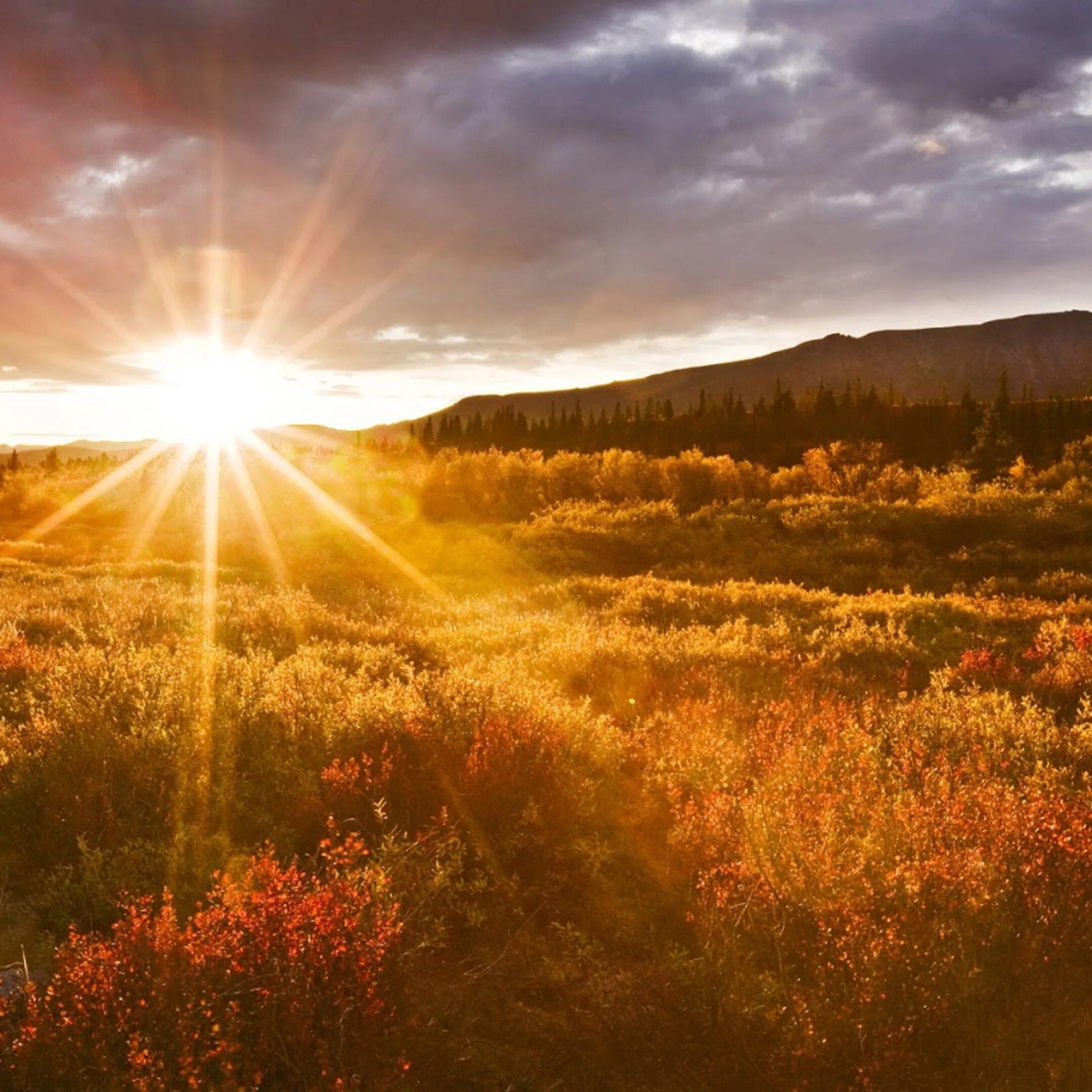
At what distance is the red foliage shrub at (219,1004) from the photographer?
119 inches

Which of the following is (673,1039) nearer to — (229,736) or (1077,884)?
(1077,884)

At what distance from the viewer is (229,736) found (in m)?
6.26

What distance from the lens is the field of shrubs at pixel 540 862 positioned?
338 centimetres

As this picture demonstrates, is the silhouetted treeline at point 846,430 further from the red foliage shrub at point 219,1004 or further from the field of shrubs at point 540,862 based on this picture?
the red foliage shrub at point 219,1004

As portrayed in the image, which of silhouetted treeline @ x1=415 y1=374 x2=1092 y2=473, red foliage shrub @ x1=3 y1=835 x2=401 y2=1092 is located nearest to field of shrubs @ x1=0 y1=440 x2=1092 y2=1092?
red foliage shrub @ x1=3 y1=835 x2=401 y2=1092

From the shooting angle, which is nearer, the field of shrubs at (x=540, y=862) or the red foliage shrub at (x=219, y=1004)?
the red foliage shrub at (x=219, y=1004)

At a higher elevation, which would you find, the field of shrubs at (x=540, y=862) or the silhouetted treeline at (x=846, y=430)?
the silhouetted treeline at (x=846, y=430)

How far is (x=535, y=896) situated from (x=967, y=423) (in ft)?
258

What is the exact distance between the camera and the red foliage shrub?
3016 millimetres

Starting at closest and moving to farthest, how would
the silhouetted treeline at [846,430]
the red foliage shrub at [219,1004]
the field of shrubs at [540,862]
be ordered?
the red foliage shrub at [219,1004], the field of shrubs at [540,862], the silhouetted treeline at [846,430]

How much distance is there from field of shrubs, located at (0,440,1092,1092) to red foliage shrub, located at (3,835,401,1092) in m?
0.02

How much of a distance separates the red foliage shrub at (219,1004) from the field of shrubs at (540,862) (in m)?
0.02

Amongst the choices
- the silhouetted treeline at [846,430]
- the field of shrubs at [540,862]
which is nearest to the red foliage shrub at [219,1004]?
the field of shrubs at [540,862]

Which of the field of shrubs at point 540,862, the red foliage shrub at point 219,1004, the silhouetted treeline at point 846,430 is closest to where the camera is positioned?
the red foliage shrub at point 219,1004
